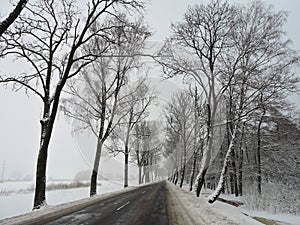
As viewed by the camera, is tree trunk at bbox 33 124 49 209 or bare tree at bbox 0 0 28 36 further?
tree trunk at bbox 33 124 49 209

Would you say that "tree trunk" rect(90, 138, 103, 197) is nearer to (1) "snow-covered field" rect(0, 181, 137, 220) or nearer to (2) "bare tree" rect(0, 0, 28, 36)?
(1) "snow-covered field" rect(0, 181, 137, 220)

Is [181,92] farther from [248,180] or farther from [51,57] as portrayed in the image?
[51,57]

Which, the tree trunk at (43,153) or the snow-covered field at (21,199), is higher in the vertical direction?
the tree trunk at (43,153)

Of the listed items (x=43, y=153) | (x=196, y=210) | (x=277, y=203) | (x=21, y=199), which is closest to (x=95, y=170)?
(x=21, y=199)

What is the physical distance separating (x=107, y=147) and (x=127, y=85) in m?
7.02

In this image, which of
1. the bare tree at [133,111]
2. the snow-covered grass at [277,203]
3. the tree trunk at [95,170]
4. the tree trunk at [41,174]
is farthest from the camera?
the bare tree at [133,111]

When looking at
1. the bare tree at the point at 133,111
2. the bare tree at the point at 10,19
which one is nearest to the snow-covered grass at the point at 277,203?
the bare tree at the point at 133,111

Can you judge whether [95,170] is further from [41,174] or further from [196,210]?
[196,210]

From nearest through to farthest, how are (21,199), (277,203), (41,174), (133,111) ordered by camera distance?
(41,174)
(21,199)
(277,203)
(133,111)

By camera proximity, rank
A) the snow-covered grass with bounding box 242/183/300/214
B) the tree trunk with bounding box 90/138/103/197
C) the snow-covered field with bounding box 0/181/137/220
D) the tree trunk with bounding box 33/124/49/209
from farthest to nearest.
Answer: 1. the tree trunk with bounding box 90/138/103/197
2. the snow-covered grass with bounding box 242/183/300/214
3. the snow-covered field with bounding box 0/181/137/220
4. the tree trunk with bounding box 33/124/49/209

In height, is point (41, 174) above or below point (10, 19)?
below

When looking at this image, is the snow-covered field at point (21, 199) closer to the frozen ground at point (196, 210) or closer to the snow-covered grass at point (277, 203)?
the frozen ground at point (196, 210)

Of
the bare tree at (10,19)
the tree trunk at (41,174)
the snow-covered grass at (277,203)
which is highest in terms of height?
the bare tree at (10,19)

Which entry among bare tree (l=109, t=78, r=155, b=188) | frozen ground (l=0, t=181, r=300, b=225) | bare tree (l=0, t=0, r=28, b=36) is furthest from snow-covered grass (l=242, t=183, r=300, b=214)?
bare tree (l=0, t=0, r=28, b=36)
